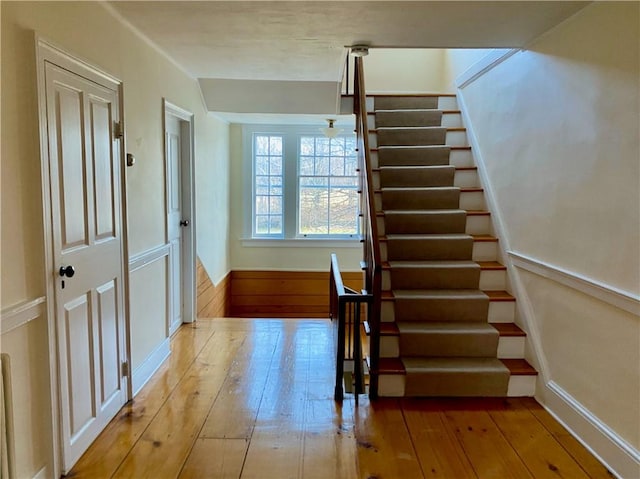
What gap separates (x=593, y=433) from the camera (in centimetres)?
236

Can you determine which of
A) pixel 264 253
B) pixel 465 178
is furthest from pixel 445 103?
pixel 264 253

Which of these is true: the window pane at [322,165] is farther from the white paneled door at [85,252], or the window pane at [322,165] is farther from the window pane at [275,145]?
the white paneled door at [85,252]

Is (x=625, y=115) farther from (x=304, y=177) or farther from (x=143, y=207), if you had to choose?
(x=304, y=177)

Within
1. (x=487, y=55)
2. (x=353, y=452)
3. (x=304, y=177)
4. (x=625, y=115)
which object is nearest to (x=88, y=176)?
(x=353, y=452)

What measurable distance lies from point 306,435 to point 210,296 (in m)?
3.16

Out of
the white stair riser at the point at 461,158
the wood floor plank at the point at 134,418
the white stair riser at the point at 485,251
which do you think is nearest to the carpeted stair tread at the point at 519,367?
the white stair riser at the point at 485,251

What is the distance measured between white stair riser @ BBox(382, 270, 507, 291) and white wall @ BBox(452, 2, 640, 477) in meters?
0.19

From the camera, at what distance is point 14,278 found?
180cm

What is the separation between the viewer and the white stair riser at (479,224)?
151 inches

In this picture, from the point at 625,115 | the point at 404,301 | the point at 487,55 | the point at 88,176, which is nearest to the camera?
the point at 625,115

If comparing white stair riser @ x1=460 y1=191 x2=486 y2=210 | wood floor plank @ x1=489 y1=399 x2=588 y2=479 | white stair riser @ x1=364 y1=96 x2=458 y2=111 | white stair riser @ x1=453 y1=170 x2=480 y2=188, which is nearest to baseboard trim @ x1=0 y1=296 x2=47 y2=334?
wood floor plank @ x1=489 y1=399 x2=588 y2=479

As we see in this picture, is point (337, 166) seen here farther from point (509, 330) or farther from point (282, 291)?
point (509, 330)

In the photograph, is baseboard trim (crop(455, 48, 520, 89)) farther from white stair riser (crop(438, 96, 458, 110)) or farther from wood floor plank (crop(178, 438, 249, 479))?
wood floor plank (crop(178, 438, 249, 479))

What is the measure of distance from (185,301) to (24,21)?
3050 mm
